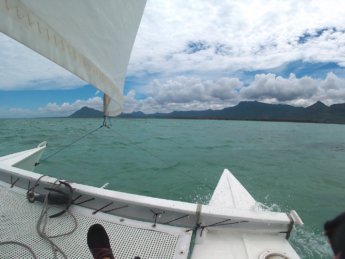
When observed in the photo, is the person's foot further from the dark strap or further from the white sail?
the white sail

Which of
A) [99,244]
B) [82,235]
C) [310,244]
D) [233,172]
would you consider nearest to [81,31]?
[99,244]

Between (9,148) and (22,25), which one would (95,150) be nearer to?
(9,148)

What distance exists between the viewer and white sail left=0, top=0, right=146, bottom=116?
1.45 metres

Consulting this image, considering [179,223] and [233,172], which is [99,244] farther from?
[233,172]

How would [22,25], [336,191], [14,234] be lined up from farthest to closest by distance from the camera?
[336,191]
[14,234]
[22,25]

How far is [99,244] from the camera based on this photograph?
198 centimetres

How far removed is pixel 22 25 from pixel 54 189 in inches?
81.5

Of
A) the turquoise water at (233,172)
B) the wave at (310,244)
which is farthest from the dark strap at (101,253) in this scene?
the turquoise water at (233,172)

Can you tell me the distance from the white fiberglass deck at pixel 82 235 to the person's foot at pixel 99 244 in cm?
33

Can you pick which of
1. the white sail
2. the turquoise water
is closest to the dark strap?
the white sail

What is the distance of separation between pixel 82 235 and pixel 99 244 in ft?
1.90

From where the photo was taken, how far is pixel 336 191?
812 cm

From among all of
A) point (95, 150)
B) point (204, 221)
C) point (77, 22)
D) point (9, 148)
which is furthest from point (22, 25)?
point (9, 148)

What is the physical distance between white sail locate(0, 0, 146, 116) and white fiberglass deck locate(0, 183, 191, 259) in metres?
1.46
